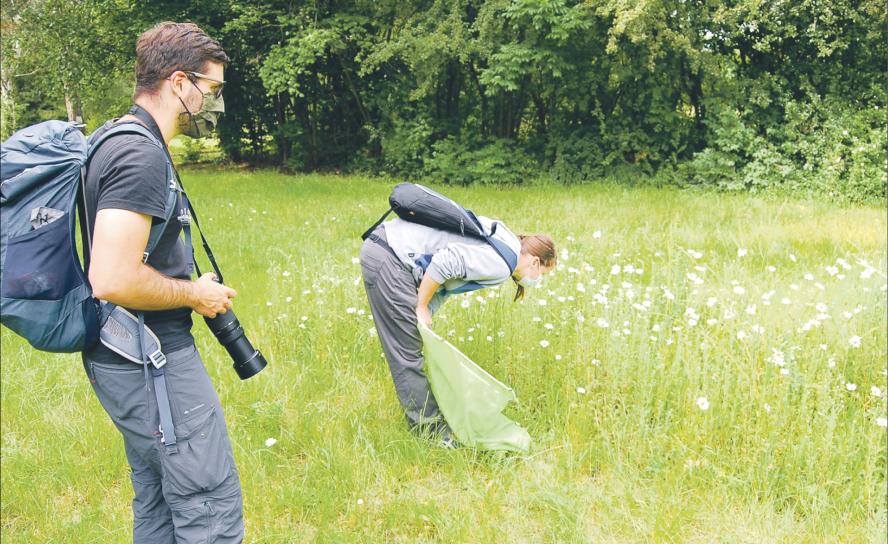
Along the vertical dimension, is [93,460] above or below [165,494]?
below

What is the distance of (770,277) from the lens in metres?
6.10

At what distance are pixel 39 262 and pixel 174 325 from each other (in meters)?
0.47

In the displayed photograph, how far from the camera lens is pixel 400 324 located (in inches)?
154

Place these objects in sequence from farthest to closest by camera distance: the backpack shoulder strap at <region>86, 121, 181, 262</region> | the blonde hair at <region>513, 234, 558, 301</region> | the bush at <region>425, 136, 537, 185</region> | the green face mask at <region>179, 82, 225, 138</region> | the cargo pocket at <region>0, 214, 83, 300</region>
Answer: the bush at <region>425, 136, 537, 185</region>, the blonde hair at <region>513, 234, 558, 301</region>, the green face mask at <region>179, 82, 225, 138</region>, the backpack shoulder strap at <region>86, 121, 181, 262</region>, the cargo pocket at <region>0, 214, 83, 300</region>

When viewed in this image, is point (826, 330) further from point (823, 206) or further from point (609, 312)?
point (823, 206)

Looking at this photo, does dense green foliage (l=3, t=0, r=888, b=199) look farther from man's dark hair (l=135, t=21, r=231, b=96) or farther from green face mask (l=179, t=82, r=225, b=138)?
man's dark hair (l=135, t=21, r=231, b=96)

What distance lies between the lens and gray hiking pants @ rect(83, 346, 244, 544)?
2248 millimetres

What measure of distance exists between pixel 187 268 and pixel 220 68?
0.68 metres

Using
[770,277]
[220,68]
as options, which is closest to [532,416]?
[220,68]

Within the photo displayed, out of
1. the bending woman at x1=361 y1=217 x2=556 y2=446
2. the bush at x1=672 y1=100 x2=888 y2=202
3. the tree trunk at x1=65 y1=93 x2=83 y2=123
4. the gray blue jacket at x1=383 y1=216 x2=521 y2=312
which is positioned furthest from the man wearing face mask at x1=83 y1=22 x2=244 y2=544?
the tree trunk at x1=65 y1=93 x2=83 y2=123

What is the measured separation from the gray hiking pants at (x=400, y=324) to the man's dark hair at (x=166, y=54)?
1.79m

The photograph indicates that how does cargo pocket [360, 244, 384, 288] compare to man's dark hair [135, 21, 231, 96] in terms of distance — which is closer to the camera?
man's dark hair [135, 21, 231, 96]

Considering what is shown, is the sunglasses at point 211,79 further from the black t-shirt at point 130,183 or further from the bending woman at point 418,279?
the bending woman at point 418,279

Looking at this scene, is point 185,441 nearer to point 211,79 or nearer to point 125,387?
point 125,387
